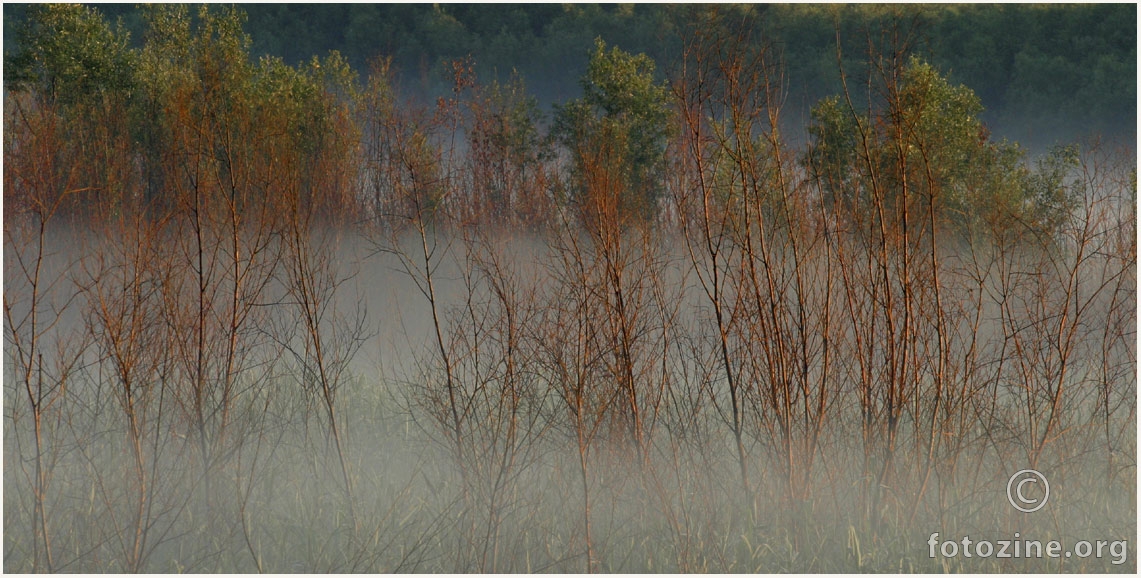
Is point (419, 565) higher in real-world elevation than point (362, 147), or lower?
lower

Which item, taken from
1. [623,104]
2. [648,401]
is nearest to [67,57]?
[623,104]

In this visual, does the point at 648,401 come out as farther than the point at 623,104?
No

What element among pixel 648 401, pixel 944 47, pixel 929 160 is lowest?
pixel 648 401

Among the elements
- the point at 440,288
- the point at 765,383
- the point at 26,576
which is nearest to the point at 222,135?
the point at 26,576

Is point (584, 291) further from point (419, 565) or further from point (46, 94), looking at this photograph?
point (46, 94)

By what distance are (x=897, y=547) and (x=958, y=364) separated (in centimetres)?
100

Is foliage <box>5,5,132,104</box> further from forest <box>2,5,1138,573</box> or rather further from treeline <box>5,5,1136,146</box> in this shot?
forest <box>2,5,1138,573</box>

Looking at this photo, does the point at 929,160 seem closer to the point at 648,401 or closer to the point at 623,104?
the point at 648,401

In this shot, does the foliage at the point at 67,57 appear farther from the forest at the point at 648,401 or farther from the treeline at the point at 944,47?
the forest at the point at 648,401

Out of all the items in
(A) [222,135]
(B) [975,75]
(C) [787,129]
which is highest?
(B) [975,75]

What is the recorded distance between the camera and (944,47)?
1672 cm

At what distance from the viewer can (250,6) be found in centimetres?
1680

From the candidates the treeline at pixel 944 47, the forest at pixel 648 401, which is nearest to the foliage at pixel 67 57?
the treeline at pixel 944 47

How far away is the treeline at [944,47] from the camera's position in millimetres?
15805
